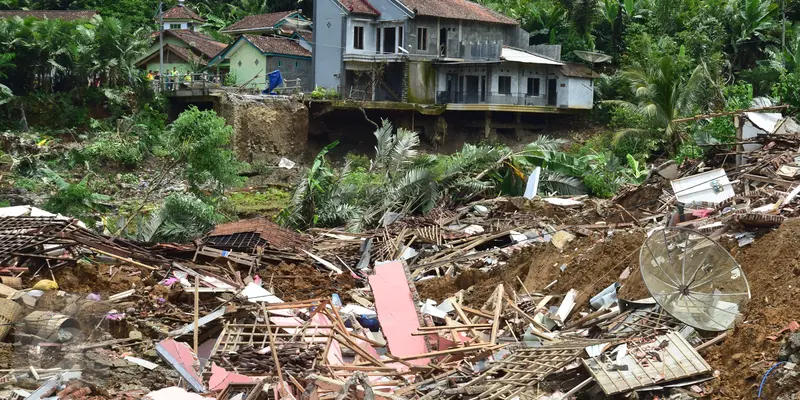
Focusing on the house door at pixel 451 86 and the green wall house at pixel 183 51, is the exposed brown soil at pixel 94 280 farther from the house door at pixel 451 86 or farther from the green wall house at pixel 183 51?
the green wall house at pixel 183 51

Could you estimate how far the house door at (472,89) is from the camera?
121 feet

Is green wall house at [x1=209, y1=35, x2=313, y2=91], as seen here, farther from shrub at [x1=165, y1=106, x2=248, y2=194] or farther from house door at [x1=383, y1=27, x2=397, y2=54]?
shrub at [x1=165, y1=106, x2=248, y2=194]

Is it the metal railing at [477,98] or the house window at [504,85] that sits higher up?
the house window at [504,85]

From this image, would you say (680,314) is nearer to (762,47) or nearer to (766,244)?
(766,244)

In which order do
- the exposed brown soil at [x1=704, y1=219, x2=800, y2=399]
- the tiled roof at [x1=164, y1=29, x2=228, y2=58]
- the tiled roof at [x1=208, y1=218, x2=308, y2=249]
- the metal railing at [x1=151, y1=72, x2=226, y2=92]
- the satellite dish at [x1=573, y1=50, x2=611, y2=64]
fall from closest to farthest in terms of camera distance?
the exposed brown soil at [x1=704, y1=219, x2=800, y2=399] → the tiled roof at [x1=208, y1=218, x2=308, y2=249] → the metal railing at [x1=151, y1=72, x2=226, y2=92] → the satellite dish at [x1=573, y1=50, x2=611, y2=64] → the tiled roof at [x1=164, y1=29, x2=228, y2=58]

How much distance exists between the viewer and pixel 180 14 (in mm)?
45562

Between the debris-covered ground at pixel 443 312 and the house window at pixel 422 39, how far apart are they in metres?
19.9

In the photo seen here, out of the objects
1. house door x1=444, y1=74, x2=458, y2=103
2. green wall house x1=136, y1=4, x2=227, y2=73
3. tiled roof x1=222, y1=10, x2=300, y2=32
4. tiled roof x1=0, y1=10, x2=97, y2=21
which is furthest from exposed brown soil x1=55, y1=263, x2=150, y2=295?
tiled roof x1=0, y1=10, x2=97, y2=21

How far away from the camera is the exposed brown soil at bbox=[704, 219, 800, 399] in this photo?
917 centimetres

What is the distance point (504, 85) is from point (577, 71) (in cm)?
282

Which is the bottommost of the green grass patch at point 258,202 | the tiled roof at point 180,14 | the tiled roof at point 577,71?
the green grass patch at point 258,202

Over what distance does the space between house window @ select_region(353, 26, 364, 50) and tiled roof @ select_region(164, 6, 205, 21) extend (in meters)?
12.5

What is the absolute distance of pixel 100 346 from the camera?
12.0 meters

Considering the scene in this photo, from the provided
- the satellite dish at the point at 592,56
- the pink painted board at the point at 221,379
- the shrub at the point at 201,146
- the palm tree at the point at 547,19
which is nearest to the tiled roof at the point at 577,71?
the satellite dish at the point at 592,56
